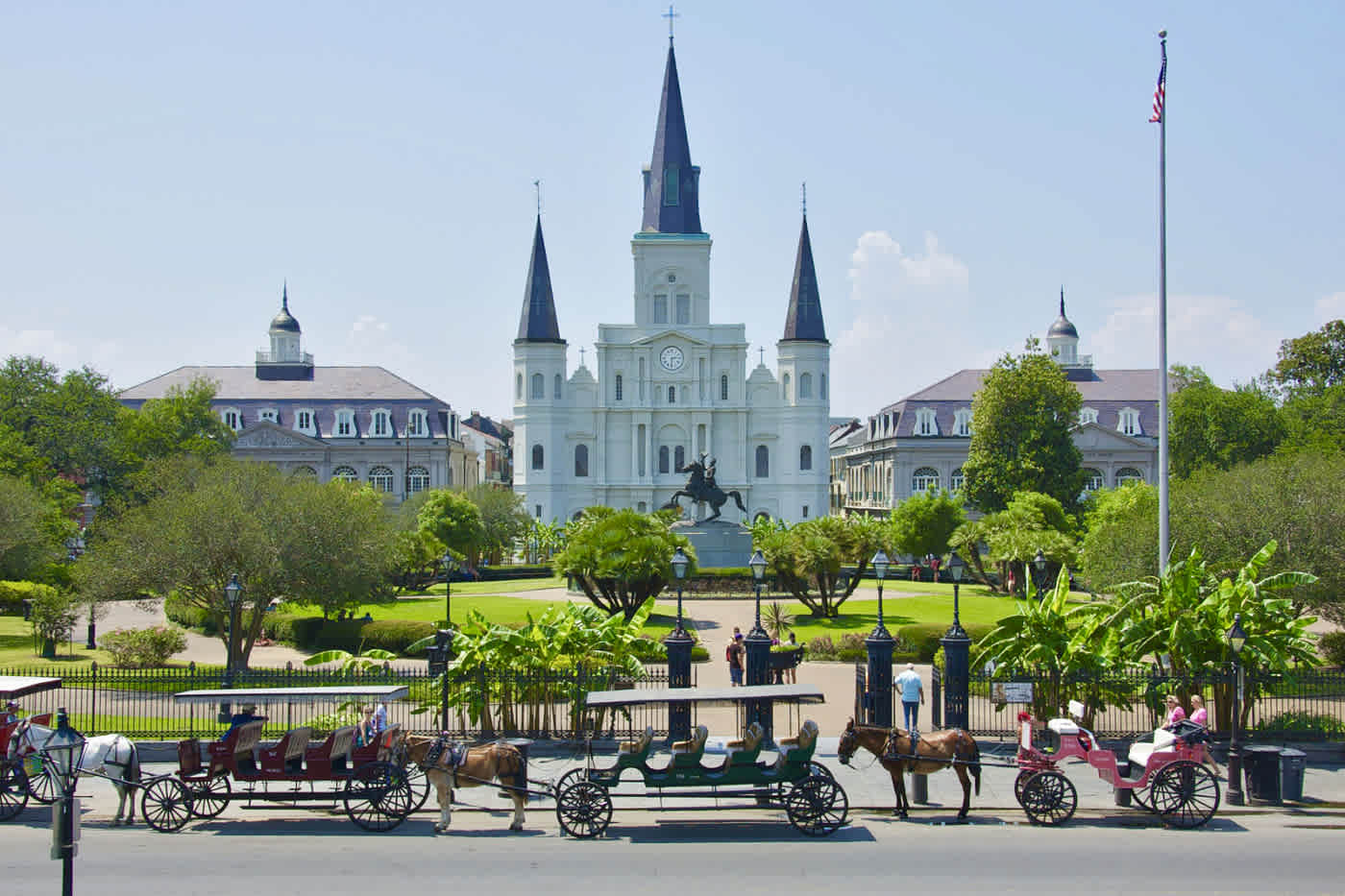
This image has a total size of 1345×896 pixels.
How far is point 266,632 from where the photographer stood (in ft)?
124

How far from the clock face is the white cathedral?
10 cm

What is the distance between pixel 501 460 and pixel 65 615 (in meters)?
100

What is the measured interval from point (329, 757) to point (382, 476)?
251 feet

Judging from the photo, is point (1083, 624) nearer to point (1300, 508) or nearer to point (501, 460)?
point (1300, 508)

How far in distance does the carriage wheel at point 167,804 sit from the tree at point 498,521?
47931mm

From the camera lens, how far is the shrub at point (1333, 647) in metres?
30.3

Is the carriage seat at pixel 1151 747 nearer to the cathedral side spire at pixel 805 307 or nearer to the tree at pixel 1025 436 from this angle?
the tree at pixel 1025 436

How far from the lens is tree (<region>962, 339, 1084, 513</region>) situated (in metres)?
61.8

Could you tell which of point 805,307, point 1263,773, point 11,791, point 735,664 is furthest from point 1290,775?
point 805,307

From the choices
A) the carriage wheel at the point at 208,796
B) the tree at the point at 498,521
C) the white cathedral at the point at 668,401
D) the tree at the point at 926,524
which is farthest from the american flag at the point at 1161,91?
the white cathedral at the point at 668,401

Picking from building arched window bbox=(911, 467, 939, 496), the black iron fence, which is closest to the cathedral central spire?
building arched window bbox=(911, 467, 939, 496)

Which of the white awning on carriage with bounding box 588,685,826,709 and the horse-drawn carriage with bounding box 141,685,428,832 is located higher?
the white awning on carriage with bounding box 588,685,826,709

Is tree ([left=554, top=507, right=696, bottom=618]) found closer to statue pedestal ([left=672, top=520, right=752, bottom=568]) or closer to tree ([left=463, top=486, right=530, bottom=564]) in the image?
statue pedestal ([left=672, top=520, right=752, bottom=568])

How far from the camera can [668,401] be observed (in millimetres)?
90125
